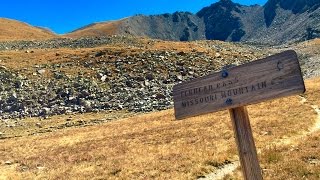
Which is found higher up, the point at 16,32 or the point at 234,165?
the point at 16,32

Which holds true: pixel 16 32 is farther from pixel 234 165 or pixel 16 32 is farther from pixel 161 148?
pixel 234 165

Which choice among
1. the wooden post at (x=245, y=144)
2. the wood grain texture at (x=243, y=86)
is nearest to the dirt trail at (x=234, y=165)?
the wooden post at (x=245, y=144)

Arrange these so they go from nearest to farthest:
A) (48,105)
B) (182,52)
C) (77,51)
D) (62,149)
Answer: (62,149) < (48,105) < (182,52) < (77,51)

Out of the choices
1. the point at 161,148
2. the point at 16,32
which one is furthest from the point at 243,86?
the point at 16,32

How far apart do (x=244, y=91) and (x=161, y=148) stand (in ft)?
61.9

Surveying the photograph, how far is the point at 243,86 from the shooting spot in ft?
29.8

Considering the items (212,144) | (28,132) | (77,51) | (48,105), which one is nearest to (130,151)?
(212,144)

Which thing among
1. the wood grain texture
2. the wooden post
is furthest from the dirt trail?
the wood grain texture

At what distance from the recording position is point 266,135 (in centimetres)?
2678

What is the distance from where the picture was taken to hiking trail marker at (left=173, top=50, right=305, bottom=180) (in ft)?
27.4

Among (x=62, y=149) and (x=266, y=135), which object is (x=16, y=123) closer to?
(x=62, y=149)

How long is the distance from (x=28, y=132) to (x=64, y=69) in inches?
1035

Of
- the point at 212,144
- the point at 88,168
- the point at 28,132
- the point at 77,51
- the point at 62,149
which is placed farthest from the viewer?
the point at 77,51

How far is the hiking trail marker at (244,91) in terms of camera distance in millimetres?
8359
